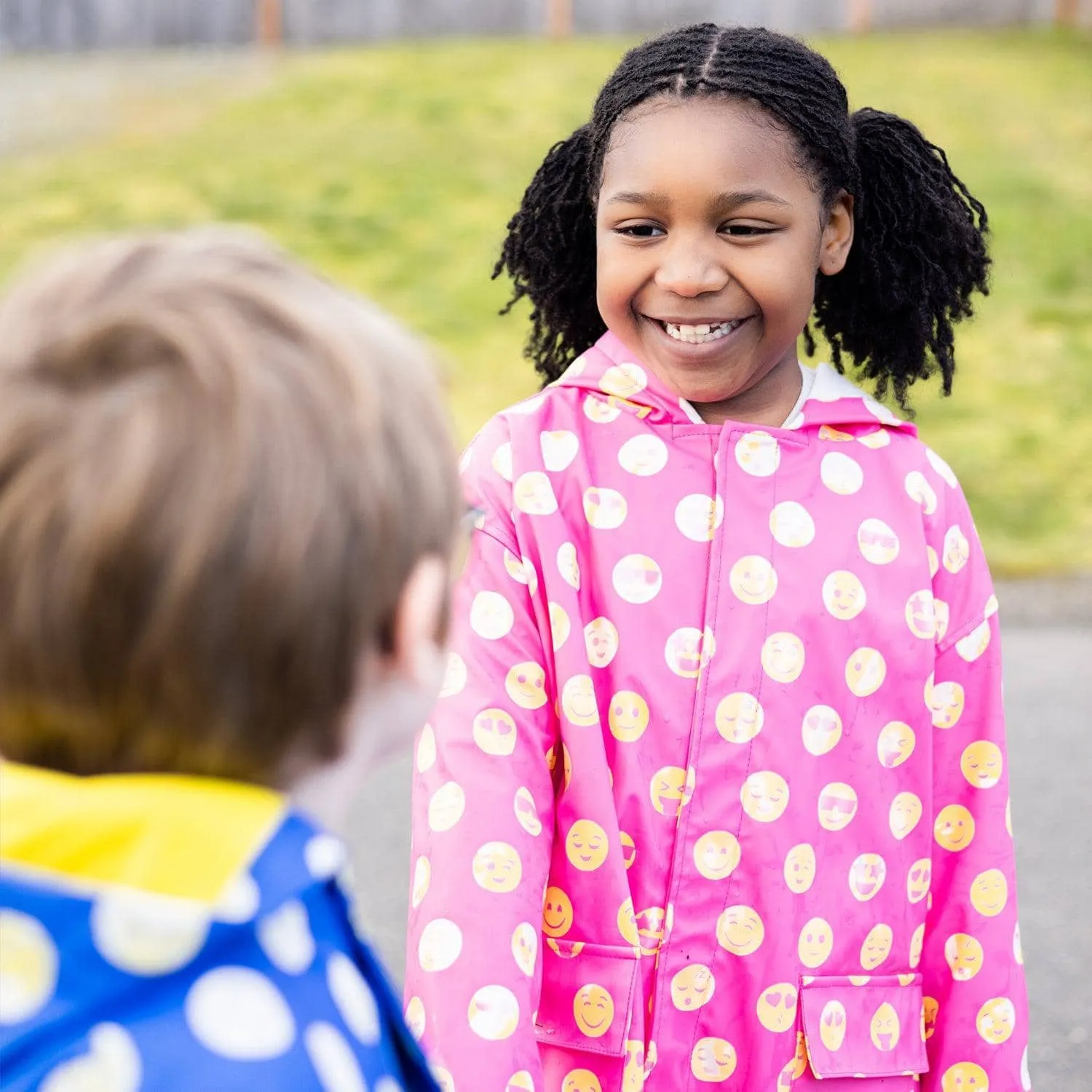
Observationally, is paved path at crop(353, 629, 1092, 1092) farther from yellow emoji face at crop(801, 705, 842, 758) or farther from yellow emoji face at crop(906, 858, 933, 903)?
yellow emoji face at crop(801, 705, 842, 758)

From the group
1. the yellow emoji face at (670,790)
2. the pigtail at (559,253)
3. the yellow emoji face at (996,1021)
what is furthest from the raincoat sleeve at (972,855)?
the pigtail at (559,253)

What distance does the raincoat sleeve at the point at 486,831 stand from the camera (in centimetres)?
164

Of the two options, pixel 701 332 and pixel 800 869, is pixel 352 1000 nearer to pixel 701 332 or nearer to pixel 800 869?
pixel 800 869

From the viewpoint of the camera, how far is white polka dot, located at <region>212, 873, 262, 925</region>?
0.94 metres

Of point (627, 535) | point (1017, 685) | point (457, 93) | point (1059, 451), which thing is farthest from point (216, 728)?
point (457, 93)

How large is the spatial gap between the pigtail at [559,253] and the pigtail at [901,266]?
360mm

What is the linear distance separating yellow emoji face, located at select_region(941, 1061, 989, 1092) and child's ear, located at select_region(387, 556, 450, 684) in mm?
1180

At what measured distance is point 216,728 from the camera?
0.99m

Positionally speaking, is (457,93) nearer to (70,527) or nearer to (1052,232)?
(1052,232)

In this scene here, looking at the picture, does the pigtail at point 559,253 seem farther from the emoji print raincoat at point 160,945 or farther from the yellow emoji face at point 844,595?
the emoji print raincoat at point 160,945

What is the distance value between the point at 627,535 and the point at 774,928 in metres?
0.51

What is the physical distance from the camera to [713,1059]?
1814 mm

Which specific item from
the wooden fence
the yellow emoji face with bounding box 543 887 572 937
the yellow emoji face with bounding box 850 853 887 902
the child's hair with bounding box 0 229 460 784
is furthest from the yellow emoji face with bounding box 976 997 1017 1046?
the wooden fence

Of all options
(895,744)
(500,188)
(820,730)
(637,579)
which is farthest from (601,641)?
(500,188)
